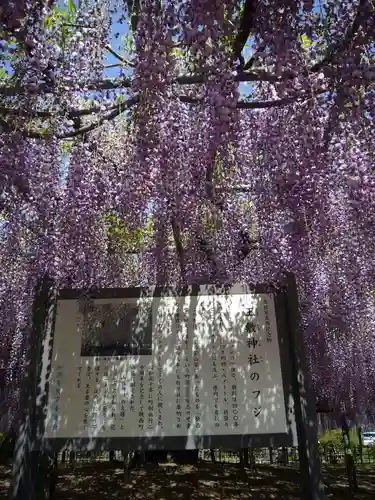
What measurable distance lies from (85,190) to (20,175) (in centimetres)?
54

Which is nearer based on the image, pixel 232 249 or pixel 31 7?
Result: pixel 31 7

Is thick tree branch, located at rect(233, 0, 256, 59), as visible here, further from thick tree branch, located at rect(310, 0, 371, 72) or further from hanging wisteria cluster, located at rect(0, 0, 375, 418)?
thick tree branch, located at rect(310, 0, 371, 72)

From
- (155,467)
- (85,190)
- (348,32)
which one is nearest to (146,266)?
(85,190)

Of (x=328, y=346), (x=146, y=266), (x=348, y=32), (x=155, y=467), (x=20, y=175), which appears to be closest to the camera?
(x=348, y=32)

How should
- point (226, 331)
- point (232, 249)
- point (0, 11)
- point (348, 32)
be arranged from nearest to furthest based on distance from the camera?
point (0, 11), point (348, 32), point (226, 331), point (232, 249)

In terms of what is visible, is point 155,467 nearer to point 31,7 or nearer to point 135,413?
point 135,413

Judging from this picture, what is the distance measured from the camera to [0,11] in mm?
2127

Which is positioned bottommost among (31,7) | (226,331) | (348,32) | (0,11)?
(226,331)

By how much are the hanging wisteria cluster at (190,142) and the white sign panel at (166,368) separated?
0.65 m

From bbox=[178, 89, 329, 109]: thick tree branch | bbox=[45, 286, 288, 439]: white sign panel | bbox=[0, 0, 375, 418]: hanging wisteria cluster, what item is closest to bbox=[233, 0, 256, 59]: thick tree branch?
bbox=[0, 0, 375, 418]: hanging wisteria cluster

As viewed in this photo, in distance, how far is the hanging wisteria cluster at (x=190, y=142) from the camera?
270cm

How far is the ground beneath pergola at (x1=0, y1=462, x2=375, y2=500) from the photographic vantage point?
638 cm

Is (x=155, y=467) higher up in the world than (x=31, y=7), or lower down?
lower down

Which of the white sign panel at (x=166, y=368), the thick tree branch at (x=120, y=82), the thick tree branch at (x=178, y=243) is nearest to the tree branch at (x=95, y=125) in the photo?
the thick tree branch at (x=120, y=82)
